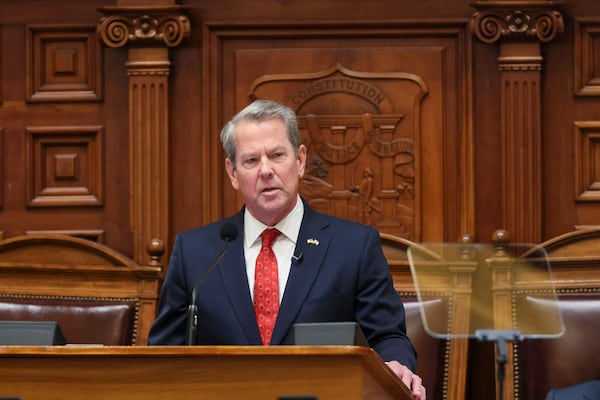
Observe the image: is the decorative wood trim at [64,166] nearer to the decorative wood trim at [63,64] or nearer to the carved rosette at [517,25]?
the decorative wood trim at [63,64]

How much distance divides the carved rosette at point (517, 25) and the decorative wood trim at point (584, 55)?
0.09 m

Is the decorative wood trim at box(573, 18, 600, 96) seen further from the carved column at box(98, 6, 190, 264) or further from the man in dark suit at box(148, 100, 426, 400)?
the carved column at box(98, 6, 190, 264)

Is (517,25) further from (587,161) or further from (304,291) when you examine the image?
(304,291)

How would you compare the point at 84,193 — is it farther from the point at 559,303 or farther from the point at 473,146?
the point at 559,303

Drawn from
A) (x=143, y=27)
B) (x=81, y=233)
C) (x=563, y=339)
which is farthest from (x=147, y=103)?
(x=563, y=339)

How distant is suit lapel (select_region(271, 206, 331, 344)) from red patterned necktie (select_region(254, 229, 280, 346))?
6cm

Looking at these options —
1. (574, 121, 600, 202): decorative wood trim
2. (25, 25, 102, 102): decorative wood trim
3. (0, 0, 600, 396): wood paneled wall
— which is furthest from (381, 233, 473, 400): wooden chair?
(25, 25, 102, 102): decorative wood trim

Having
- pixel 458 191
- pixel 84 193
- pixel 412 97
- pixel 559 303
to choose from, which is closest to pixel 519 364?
pixel 559 303

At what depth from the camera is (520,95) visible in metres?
4.54

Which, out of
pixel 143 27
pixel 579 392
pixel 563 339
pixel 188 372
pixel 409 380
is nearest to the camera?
pixel 188 372

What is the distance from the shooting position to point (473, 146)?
180 inches

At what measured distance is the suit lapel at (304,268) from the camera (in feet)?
11.0

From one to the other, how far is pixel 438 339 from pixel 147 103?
1.50 meters

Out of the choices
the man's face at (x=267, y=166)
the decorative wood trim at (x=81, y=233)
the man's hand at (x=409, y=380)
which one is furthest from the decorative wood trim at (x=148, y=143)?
the man's hand at (x=409, y=380)
